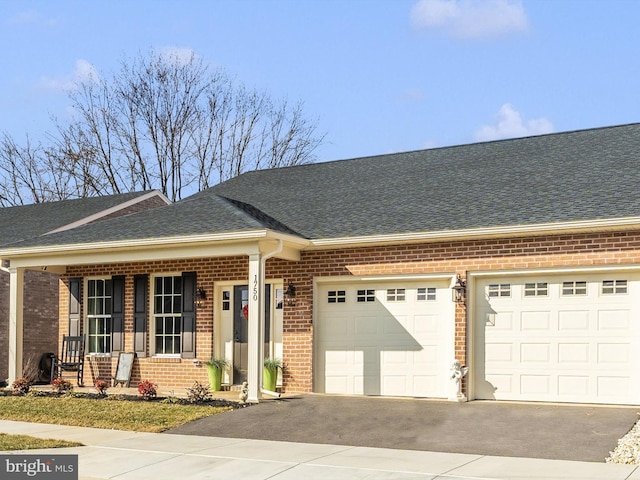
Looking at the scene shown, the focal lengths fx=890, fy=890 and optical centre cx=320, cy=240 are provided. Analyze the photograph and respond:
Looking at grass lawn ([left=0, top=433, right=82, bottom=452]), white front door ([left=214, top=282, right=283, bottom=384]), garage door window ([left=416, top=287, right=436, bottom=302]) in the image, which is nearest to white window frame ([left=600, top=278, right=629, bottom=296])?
garage door window ([left=416, top=287, right=436, bottom=302])

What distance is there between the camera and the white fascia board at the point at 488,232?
549 inches

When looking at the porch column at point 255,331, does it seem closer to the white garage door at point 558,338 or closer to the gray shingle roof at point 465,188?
the gray shingle roof at point 465,188

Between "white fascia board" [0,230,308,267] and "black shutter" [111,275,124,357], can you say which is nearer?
"white fascia board" [0,230,308,267]

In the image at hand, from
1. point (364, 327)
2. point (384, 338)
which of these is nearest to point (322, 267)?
point (364, 327)

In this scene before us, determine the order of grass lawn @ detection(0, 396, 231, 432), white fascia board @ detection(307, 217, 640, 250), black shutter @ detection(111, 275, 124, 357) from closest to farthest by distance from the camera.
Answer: grass lawn @ detection(0, 396, 231, 432) < white fascia board @ detection(307, 217, 640, 250) < black shutter @ detection(111, 275, 124, 357)

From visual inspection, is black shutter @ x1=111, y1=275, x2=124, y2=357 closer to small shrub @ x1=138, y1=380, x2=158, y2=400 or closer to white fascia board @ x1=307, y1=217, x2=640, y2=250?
small shrub @ x1=138, y1=380, x2=158, y2=400

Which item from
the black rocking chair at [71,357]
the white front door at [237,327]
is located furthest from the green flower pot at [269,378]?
the black rocking chair at [71,357]

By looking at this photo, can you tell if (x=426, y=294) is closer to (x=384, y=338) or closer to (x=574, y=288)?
(x=384, y=338)

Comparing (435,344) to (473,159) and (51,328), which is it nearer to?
(473,159)

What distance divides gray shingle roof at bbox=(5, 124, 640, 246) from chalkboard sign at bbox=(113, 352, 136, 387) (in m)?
2.81

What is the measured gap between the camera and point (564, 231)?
14383 mm

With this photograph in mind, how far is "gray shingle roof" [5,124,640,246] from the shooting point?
15383 mm

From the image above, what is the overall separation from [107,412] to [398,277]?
18.3 ft

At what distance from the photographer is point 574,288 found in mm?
14625
